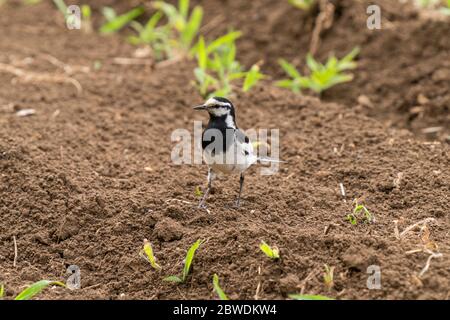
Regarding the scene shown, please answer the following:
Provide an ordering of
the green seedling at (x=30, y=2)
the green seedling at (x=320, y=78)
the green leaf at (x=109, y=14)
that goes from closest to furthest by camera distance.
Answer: the green seedling at (x=320, y=78), the green leaf at (x=109, y=14), the green seedling at (x=30, y=2)

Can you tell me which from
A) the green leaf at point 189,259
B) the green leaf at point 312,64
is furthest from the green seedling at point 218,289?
the green leaf at point 312,64

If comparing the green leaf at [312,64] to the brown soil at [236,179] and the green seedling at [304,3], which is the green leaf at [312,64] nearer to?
the brown soil at [236,179]

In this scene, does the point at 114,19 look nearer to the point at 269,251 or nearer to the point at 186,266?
the point at 186,266

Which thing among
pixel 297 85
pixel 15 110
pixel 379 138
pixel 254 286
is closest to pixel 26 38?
pixel 15 110

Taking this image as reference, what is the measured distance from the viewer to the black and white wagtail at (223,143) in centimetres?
478

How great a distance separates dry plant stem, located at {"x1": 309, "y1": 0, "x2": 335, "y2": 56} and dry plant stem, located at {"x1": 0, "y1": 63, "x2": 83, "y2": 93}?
266cm

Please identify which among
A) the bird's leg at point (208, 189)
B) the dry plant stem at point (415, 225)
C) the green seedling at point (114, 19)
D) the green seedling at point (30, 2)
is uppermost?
the green seedling at point (30, 2)

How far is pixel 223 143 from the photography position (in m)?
4.79

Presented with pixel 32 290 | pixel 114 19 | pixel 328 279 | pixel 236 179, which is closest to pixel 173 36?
pixel 114 19

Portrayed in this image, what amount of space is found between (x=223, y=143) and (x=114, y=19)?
14.3ft

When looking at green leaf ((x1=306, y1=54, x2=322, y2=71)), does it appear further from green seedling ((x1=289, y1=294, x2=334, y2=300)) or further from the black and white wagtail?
green seedling ((x1=289, y1=294, x2=334, y2=300))

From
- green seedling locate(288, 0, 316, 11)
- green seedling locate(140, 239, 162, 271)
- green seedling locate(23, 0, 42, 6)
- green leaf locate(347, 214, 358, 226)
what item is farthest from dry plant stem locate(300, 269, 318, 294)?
green seedling locate(23, 0, 42, 6)

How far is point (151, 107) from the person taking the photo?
6723 mm

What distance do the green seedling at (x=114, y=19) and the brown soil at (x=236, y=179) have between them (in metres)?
0.27
